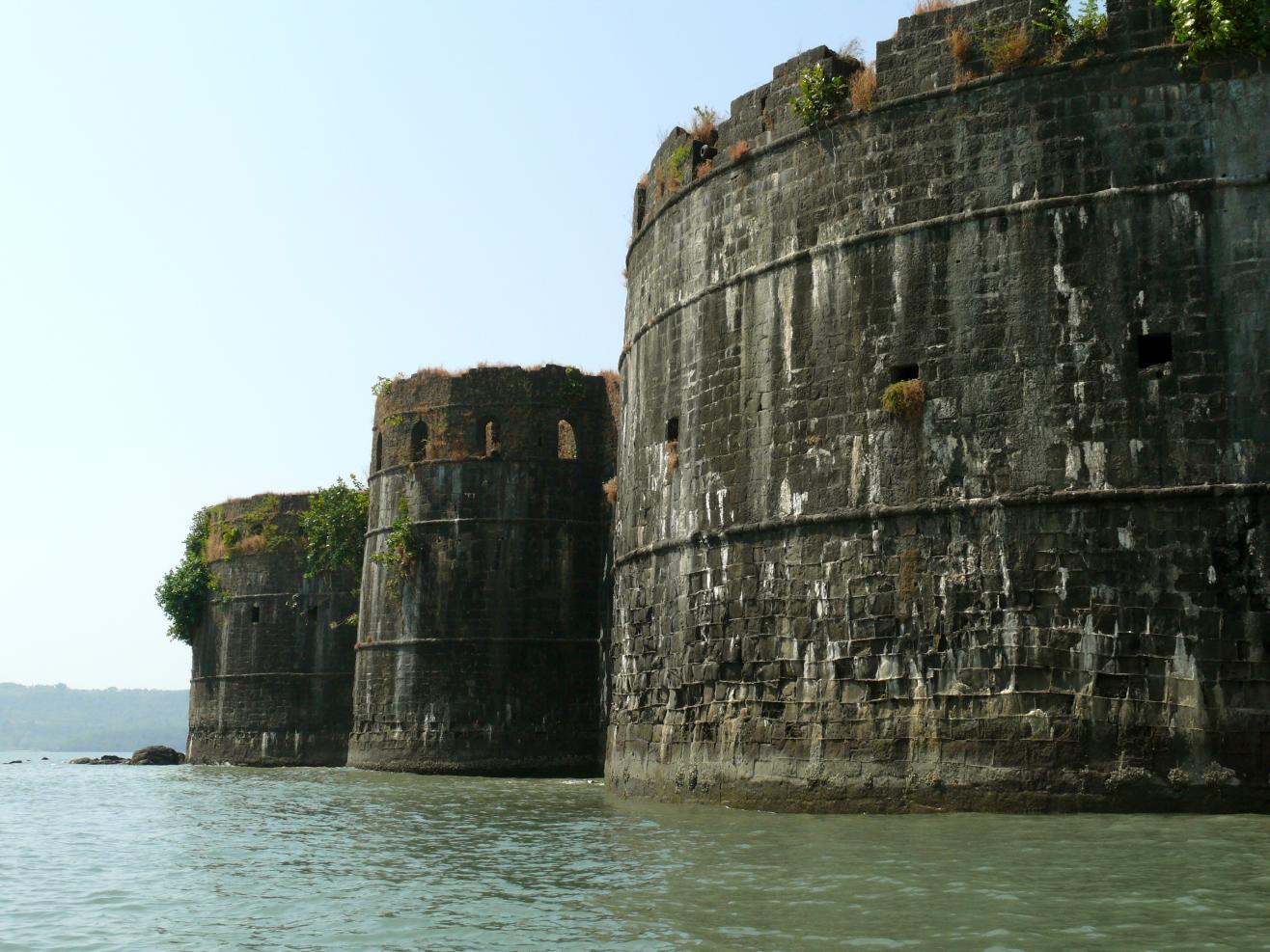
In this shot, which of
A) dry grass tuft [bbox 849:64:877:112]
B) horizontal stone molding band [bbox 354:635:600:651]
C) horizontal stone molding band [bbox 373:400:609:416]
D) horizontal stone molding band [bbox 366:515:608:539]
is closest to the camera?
dry grass tuft [bbox 849:64:877:112]

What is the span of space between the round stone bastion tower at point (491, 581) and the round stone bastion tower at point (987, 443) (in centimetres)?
913

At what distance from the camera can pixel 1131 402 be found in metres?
12.4

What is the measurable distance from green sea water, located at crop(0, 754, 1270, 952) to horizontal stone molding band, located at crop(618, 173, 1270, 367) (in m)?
4.97

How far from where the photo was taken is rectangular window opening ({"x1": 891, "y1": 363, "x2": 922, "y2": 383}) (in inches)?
535

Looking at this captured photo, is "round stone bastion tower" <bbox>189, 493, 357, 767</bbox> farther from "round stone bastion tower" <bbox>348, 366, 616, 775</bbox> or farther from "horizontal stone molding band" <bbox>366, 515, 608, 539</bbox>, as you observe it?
"horizontal stone molding band" <bbox>366, 515, 608, 539</bbox>

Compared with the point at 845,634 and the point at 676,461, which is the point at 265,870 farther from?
the point at 676,461

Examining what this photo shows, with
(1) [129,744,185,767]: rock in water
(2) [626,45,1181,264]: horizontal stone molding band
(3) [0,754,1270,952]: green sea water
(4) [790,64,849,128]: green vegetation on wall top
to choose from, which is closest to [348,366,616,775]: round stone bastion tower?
(3) [0,754,1270,952]: green sea water

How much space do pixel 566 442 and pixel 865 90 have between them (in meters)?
13.2

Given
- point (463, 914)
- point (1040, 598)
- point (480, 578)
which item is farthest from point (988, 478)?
point (480, 578)

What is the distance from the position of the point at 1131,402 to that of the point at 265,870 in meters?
7.59

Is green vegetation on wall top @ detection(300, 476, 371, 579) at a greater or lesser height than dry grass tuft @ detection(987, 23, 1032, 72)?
lesser

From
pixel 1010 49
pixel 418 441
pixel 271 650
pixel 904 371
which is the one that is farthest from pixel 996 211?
pixel 271 650

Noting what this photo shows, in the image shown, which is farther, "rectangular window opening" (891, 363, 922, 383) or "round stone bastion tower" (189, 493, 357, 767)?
"round stone bastion tower" (189, 493, 357, 767)

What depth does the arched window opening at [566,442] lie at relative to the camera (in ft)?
85.6
